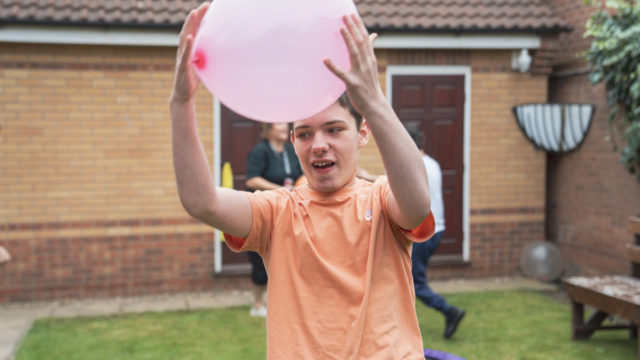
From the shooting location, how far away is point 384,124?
1550mm

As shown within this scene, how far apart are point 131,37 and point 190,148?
6.61 m

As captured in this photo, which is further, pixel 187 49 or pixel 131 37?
pixel 131 37

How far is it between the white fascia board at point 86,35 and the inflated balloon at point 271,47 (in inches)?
258

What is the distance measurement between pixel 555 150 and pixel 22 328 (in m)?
6.87

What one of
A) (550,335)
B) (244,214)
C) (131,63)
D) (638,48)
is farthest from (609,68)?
(244,214)

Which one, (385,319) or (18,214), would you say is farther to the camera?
(18,214)

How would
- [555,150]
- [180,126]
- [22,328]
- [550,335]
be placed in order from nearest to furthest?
[180,126] < [550,335] < [22,328] < [555,150]

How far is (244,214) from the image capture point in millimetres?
1926

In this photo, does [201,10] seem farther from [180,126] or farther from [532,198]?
[532,198]

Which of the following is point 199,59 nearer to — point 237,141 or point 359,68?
point 359,68

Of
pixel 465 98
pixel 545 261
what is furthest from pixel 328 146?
pixel 545 261

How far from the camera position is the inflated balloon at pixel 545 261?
28.6ft

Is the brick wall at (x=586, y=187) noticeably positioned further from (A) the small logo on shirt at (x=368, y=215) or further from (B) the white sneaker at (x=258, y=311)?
(A) the small logo on shirt at (x=368, y=215)

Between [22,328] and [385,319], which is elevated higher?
[385,319]
